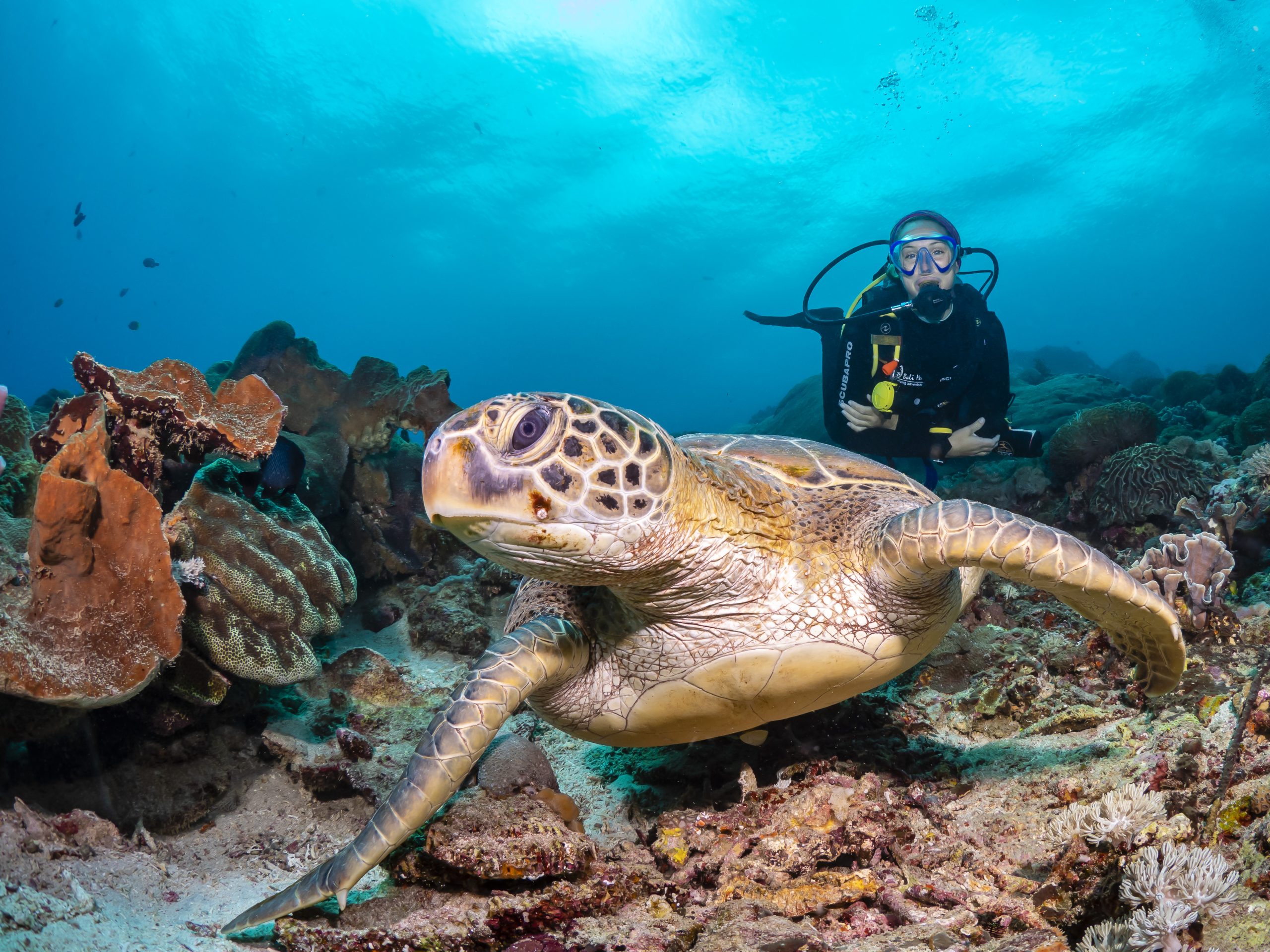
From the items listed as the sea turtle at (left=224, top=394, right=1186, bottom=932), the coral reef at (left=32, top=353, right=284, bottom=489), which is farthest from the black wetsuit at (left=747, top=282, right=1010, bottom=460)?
the coral reef at (left=32, top=353, right=284, bottom=489)

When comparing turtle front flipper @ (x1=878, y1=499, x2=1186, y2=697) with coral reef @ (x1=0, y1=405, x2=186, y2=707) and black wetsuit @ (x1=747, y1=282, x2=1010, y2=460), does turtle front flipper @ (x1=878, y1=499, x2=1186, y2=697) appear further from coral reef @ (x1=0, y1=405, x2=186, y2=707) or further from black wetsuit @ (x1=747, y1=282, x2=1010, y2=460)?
black wetsuit @ (x1=747, y1=282, x2=1010, y2=460)

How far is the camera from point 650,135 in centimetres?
4356

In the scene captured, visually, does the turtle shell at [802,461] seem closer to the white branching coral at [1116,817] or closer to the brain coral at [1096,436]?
the white branching coral at [1116,817]

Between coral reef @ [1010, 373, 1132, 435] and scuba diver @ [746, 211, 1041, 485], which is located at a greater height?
coral reef @ [1010, 373, 1132, 435]

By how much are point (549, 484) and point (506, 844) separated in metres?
1.17

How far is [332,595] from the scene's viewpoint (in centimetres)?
365

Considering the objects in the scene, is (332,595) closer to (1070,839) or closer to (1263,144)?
(1070,839)

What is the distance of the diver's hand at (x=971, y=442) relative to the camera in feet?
20.8

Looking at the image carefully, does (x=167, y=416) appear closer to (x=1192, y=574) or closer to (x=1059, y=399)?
(x=1192, y=574)

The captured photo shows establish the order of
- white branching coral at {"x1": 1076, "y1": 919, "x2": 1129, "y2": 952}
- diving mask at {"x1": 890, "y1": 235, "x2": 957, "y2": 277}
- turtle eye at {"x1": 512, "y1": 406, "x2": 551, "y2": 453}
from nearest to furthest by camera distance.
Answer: white branching coral at {"x1": 1076, "y1": 919, "x2": 1129, "y2": 952} → turtle eye at {"x1": 512, "y1": 406, "x2": 551, "y2": 453} → diving mask at {"x1": 890, "y1": 235, "x2": 957, "y2": 277}

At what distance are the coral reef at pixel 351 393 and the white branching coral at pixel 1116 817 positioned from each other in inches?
211

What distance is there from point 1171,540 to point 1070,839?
8.75ft

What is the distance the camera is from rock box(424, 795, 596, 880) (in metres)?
1.81

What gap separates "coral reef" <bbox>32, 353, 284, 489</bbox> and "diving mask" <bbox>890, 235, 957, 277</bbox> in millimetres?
5996
